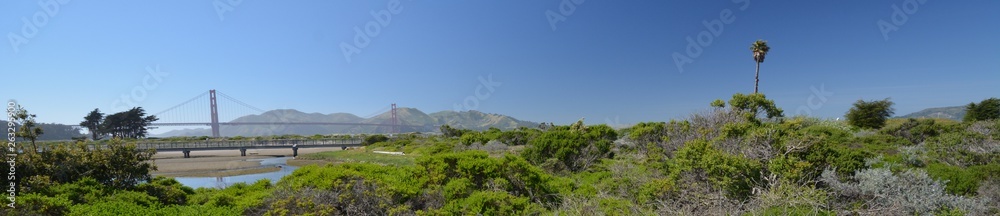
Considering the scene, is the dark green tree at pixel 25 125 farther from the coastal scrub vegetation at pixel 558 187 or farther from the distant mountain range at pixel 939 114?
the distant mountain range at pixel 939 114

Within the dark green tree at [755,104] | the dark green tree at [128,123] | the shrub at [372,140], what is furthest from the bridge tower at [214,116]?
the dark green tree at [755,104]

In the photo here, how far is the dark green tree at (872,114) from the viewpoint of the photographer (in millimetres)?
39625

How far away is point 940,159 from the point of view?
45.4 ft

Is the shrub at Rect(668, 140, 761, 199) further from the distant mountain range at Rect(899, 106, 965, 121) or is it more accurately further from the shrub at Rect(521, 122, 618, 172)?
the distant mountain range at Rect(899, 106, 965, 121)

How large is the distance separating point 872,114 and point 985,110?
7387 mm

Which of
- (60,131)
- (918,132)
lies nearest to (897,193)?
(918,132)

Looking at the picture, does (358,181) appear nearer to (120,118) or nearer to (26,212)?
(26,212)

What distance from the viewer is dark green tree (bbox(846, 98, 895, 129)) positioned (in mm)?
39625

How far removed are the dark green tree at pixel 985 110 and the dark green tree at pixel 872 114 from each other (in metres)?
5.40

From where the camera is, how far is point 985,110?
3659 centimetres

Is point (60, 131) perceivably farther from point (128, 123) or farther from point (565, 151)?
point (565, 151)

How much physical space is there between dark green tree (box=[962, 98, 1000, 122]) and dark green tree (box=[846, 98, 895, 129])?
17.7 ft

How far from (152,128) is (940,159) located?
114044 millimetres

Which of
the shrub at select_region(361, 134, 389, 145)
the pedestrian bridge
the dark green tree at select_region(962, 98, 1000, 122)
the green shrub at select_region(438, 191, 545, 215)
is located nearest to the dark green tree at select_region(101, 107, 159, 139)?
the pedestrian bridge
